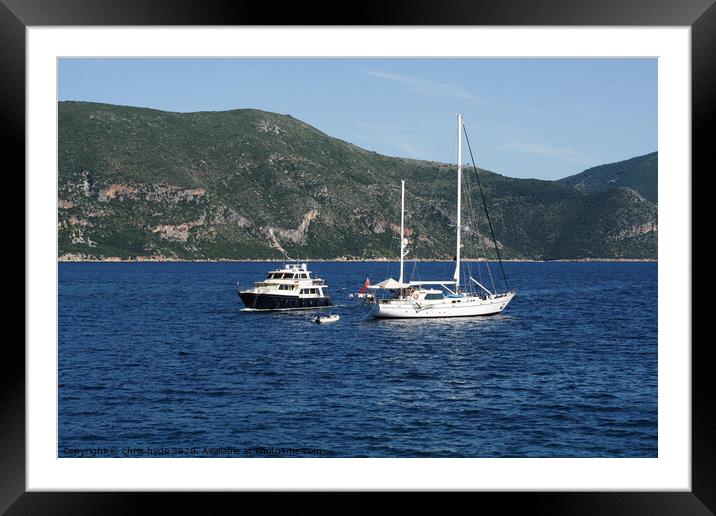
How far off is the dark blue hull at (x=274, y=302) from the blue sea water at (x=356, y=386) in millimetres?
1463

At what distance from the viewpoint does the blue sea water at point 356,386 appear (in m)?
18.4

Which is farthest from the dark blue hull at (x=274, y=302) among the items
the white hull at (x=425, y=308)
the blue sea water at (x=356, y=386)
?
the white hull at (x=425, y=308)

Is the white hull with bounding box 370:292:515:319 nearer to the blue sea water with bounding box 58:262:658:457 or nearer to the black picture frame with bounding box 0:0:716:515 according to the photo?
the blue sea water with bounding box 58:262:658:457

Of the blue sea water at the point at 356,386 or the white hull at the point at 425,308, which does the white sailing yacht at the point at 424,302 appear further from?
the blue sea water at the point at 356,386

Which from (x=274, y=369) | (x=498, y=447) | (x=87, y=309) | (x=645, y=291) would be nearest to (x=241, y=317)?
(x=87, y=309)

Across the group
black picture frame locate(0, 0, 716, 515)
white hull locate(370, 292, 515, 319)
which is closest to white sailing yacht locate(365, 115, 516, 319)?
white hull locate(370, 292, 515, 319)

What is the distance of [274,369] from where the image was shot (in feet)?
105

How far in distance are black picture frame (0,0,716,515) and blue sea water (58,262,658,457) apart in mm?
9748

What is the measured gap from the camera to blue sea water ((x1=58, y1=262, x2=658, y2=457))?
725 inches
